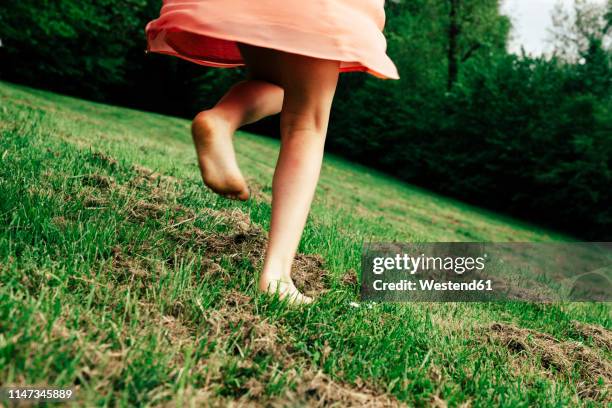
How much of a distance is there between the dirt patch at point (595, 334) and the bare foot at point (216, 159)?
5.39 ft

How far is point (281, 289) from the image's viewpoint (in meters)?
1.70

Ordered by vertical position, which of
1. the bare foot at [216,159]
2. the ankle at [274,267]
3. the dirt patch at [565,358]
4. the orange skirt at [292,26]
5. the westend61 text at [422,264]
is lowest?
the westend61 text at [422,264]

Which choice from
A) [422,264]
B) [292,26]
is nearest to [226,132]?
[292,26]

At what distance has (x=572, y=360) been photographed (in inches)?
75.6

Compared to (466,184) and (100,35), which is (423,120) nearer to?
(466,184)

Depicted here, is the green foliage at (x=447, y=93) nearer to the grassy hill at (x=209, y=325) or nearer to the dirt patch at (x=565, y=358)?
the dirt patch at (x=565, y=358)

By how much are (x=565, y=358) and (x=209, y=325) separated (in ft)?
4.25

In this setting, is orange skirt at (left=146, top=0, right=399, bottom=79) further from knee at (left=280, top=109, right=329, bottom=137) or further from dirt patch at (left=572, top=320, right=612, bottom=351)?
dirt patch at (left=572, top=320, right=612, bottom=351)

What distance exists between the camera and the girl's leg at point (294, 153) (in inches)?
67.0

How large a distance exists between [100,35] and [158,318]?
2295 centimetres

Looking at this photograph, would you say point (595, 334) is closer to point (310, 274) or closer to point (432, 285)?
point (432, 285)

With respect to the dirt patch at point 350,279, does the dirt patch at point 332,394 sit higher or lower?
higher

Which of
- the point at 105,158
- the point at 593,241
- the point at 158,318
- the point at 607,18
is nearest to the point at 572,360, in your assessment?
the point at 158,318

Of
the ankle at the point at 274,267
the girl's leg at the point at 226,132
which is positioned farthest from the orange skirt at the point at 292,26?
the ankle at the point at 274,267
